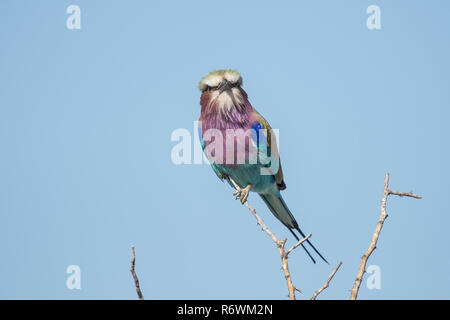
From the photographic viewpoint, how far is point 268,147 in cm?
572

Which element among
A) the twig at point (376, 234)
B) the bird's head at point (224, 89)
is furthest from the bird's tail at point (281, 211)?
the twig at point (376, 234)

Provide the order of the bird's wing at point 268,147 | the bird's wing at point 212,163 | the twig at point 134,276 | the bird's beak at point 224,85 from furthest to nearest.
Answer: the bird's wing at point 212,163
the bird's wing at point 268,147
the bird's beak at point 224,85
the twig at point 134,276

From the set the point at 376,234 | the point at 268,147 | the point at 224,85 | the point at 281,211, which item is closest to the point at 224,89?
the point at 224,85

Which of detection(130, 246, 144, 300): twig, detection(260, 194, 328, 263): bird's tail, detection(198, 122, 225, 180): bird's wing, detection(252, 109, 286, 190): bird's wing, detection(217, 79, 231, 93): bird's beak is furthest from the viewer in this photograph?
detection(260, 194, 328, 263): bird's tail

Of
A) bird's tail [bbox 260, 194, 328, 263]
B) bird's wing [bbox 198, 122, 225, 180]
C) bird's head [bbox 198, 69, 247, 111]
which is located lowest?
bird's tail [bbox 260, 194, 328, 263]

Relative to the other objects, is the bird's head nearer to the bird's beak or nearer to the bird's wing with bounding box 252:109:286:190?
the bird's beak

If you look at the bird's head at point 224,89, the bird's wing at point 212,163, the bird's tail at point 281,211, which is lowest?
the bird's tail at point 281,211

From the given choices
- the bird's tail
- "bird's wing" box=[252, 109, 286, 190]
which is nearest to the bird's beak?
"bird's wing" box=[252, 109, 286, 190]

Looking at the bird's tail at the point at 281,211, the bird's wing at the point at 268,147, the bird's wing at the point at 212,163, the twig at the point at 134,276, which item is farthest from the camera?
the bird's tail at the point at 281,211

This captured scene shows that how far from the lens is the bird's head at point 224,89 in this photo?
553 centimetres

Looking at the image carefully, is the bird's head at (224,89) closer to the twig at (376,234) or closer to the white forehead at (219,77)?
the white forehead at (219,77)

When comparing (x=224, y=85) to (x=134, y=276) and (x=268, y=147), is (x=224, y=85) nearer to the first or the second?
(x=268, y=147)

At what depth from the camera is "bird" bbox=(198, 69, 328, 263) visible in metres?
5.53
